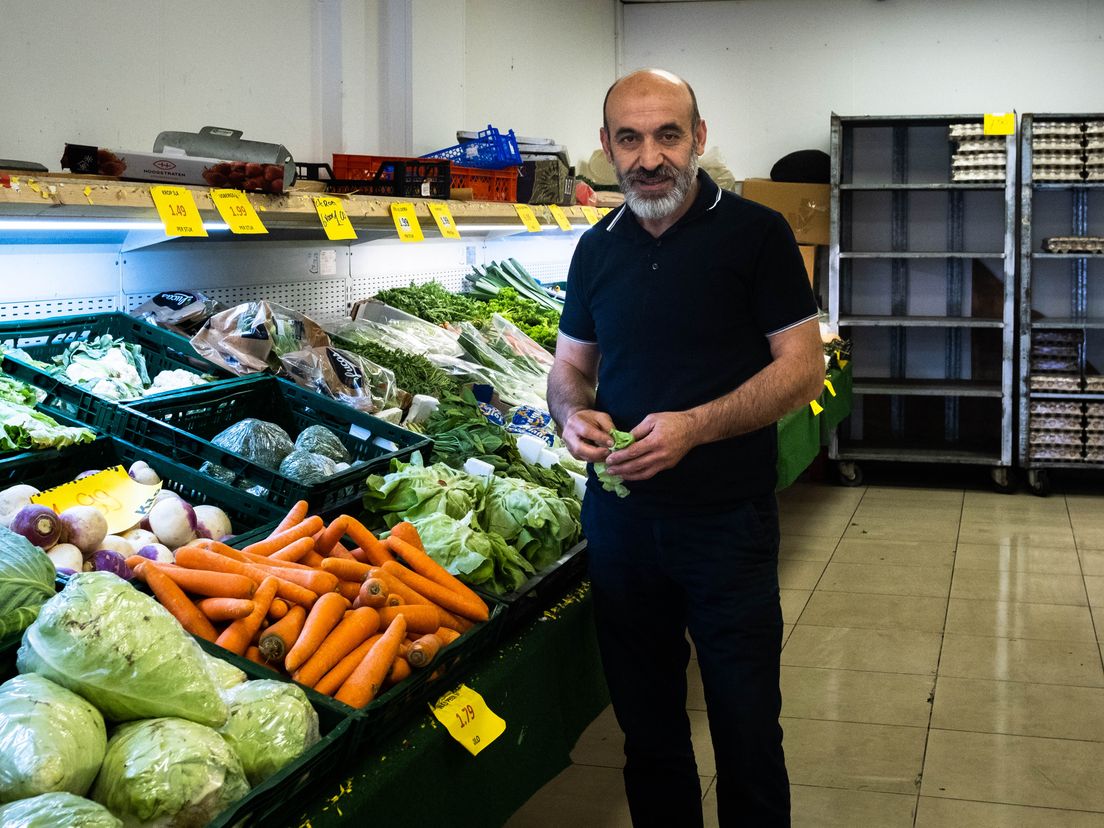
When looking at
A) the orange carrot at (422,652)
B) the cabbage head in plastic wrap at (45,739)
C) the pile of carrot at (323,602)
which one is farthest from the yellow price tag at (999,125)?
the cabbage head in plastic wrap at (45,739)

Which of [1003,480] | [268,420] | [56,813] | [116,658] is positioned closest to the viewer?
[56,813]

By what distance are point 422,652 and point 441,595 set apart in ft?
1.01

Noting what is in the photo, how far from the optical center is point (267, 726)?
1.74 m

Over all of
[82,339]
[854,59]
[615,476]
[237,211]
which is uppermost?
[854,59]

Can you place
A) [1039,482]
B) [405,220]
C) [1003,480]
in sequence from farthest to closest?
[1003,480], [1039,482], [405,220]

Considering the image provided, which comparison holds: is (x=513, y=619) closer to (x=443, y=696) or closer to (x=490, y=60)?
(x=443, y=696)

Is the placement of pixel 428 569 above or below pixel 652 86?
below

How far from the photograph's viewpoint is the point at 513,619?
2516 millimetres

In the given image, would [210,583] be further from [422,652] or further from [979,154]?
[979,154]

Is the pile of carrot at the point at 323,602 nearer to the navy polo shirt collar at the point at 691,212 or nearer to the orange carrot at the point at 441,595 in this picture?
the orange carrot at the point at 441,595

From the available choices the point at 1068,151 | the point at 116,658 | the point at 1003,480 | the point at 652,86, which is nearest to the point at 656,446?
the point at 652,86

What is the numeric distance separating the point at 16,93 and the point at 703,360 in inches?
92.2

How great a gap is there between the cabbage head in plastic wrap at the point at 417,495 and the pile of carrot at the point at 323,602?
0.27 meters

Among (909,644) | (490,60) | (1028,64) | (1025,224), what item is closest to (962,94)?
(1028,64)
